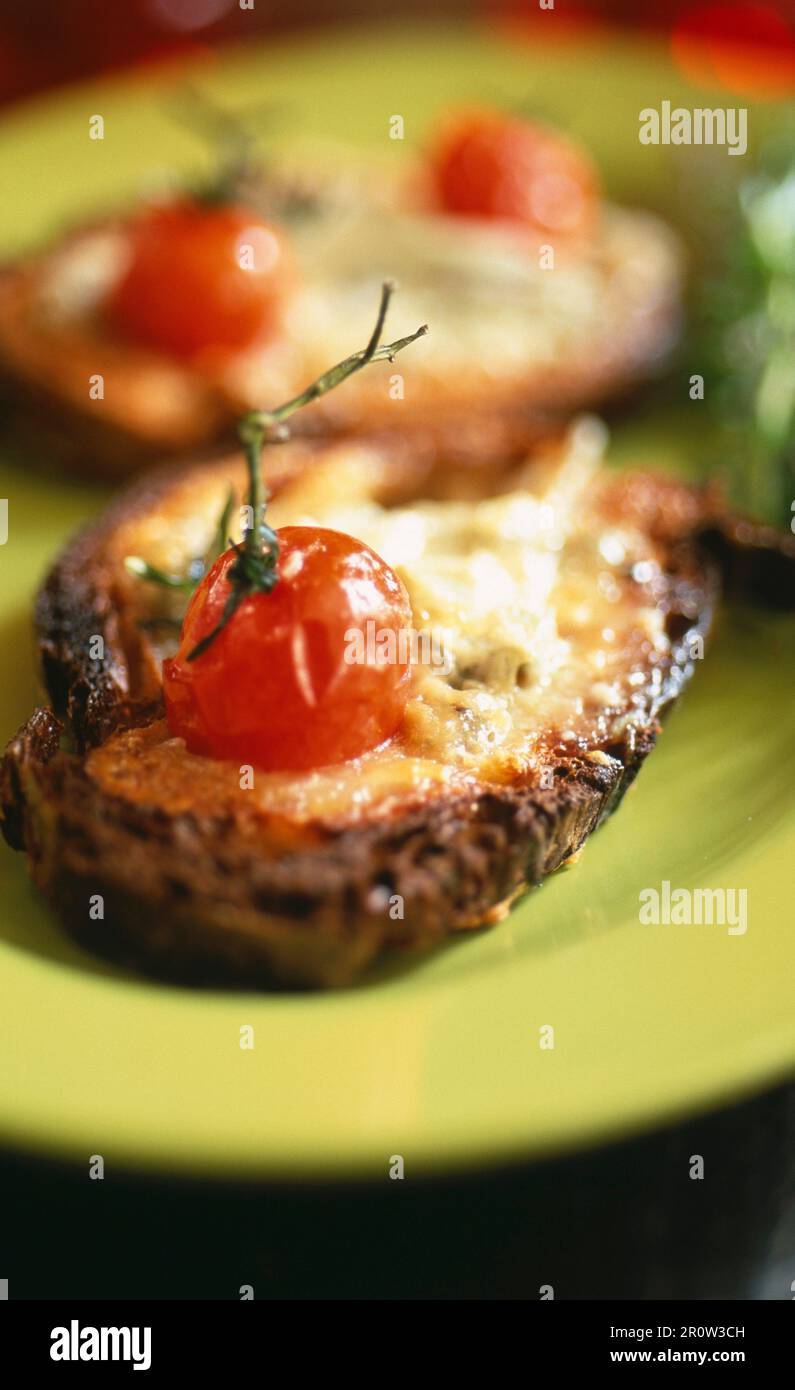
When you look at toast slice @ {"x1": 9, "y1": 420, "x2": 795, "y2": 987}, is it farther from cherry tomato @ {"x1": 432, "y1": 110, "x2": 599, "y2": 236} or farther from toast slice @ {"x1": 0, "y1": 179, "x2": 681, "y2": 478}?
cherry tomato @ {"x1": 432, "y1": 110, "x2": 599, "y2": 236}

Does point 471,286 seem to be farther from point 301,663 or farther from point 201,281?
point 301,663

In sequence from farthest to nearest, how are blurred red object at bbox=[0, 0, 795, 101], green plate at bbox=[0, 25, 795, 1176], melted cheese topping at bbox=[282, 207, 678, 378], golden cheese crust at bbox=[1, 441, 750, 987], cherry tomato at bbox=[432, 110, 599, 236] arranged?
blurred red object at bbox=[0, 0, 795, 101] → cherry tomato at bbox=[432, 110, 599, 236] → melted cheese topping at bbox=[282, 207, 678, 378] → golden cheese crust at bbox=[1, 441, 750, 987] → green plate at bbox=[0, 25, 795, 1176]

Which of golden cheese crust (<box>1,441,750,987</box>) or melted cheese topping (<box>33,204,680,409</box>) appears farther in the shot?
melted cheese topping (<box>33,204,680,409</box>)

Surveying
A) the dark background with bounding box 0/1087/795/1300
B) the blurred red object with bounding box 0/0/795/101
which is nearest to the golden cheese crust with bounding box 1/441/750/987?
the dark background with bounding box 0/1087/795/1300

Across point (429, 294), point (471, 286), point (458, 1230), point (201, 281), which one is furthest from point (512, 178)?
point (458, 1230)

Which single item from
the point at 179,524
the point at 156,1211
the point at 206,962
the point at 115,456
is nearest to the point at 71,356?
the point at 115,456

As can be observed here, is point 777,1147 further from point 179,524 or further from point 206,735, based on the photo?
point 179,524
